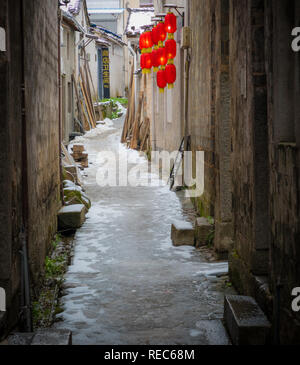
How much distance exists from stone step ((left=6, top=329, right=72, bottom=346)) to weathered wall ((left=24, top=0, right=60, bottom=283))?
1.44 m

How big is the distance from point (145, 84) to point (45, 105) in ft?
45.5

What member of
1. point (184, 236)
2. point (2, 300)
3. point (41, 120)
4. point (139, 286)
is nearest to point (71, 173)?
point (184, 236)

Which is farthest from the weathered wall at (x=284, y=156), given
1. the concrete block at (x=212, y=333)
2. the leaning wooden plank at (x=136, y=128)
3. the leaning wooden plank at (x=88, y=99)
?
the leaning wooden plank at (x=88, y=99)

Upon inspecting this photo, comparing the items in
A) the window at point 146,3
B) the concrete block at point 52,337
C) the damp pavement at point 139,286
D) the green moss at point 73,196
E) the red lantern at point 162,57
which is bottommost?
the damp pavement at point 139,286

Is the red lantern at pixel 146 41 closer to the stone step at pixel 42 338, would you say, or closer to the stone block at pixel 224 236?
the stone block at pixel 224 236

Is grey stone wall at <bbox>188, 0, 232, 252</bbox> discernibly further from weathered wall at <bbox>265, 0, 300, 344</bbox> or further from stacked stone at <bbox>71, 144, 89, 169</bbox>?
stacked stone at <bbox>71, 144, 89, 169</bbox>

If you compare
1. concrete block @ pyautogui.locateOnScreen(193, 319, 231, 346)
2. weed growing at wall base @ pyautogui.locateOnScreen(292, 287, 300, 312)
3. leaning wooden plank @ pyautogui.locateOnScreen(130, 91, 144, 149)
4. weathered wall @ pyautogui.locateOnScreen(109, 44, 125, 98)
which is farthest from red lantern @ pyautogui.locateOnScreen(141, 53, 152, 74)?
weathered wall @ pyautogui.locateOnScreen(109, 44, 125, 98)

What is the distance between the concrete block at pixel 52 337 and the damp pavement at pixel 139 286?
1.32 ft

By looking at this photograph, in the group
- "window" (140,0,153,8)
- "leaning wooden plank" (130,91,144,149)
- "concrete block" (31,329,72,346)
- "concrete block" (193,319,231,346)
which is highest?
"window" (140,0,153,8)

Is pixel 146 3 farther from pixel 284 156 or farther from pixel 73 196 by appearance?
pixel 284 156

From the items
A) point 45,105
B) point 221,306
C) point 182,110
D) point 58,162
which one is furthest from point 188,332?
point 182,110

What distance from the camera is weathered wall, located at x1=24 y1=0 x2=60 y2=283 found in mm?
5113

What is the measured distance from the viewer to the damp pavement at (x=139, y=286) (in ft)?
14.0
